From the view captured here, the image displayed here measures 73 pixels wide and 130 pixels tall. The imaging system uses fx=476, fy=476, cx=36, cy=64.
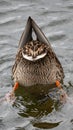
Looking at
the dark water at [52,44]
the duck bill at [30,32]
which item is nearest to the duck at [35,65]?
the duck bill at [30,32]

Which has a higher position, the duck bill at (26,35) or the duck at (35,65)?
the duck bill at (26,35)

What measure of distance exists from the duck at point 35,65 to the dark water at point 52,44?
0.24m

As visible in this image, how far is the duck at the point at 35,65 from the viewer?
31.0 ft

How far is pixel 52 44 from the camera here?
11.4 m

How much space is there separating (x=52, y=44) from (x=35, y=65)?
194cm

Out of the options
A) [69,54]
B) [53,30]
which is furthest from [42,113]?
[53,30]

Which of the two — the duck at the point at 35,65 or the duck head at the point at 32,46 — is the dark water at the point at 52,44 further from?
the duck head at the point at 32,46

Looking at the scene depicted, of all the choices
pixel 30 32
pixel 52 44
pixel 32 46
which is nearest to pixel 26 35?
pixel 30 32

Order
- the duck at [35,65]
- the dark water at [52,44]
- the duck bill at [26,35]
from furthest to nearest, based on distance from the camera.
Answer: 1. the duck bill at [26,35]
2. the duck at [35,65]
3. the dark water at [52,44]

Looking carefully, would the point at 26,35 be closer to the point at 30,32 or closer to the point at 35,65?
the point at 30,32

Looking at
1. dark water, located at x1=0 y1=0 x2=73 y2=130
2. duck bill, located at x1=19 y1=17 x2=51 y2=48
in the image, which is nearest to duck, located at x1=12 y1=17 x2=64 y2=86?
duck bill, located at x1=19 y1=17 x2=51 y2=48

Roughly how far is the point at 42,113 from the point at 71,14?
432cm

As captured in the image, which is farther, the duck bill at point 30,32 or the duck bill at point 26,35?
the duck bill at point 26,35

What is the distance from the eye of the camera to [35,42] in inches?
364
